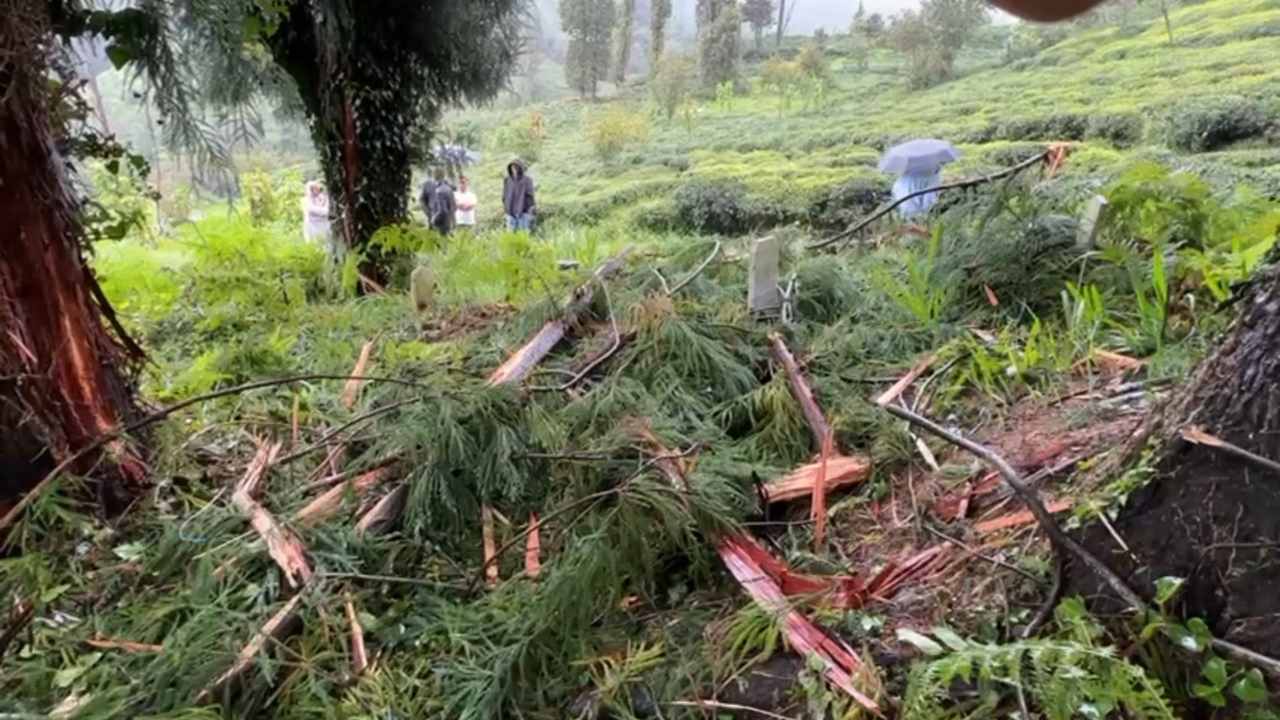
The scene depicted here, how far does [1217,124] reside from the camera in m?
10.0

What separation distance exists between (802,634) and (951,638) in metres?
0.22

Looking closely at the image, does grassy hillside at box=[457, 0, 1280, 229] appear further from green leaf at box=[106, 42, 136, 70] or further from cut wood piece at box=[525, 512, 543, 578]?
green leaf at box=[106, 42, 136, 70]

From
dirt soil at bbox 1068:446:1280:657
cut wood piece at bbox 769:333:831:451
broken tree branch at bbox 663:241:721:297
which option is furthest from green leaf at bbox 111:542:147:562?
dirt soil at bbox 1068:446:1280:657

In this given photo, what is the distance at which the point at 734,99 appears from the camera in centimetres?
2219

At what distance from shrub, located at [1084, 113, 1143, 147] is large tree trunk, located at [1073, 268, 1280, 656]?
12.8 metres

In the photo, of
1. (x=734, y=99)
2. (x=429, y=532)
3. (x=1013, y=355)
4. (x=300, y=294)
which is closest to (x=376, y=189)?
(x=300, y=294)

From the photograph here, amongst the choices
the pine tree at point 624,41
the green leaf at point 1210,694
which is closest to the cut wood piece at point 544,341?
the green leaf at point 1210,694

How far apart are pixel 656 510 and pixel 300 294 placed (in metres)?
3.27

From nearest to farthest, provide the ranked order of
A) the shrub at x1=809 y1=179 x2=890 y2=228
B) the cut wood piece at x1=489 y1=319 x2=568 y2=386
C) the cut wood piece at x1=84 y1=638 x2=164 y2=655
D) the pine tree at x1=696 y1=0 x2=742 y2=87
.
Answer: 1. the cut wood piece at x1=84 y1=638 x2=164 y2=655
2. the cut wood piece at x1=489 y1=319 x2=568 y2=386
3. the shrub at x1=809 y1=179 x2=890 y2=228
4. the pine tree at x1=696 y1=0 x2=742 y2=87

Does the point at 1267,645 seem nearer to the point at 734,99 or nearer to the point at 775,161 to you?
the point at 775,161

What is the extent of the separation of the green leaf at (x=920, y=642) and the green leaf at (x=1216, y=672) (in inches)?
12.2

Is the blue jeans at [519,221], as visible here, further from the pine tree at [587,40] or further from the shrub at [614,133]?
the pine tree at [587,40]

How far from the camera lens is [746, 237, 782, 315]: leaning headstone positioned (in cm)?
266

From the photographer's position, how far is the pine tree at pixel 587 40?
23172 millimetres
